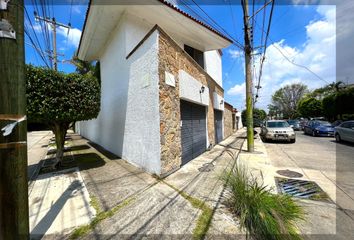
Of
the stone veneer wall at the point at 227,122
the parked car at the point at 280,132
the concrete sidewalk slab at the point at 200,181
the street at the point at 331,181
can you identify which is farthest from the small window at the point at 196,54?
the street at the point at 331,181

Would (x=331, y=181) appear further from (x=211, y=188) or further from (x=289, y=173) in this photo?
(x=211, y=188)

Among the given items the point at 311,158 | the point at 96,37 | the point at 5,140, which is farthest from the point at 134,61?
the point at 311,158

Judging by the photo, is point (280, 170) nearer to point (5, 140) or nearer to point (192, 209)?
point (192, 209)

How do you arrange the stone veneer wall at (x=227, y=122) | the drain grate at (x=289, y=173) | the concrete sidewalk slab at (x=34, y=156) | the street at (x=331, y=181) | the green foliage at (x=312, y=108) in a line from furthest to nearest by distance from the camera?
the green foliage at (x=312, y=108)
the stone veneer wall at (x=227, y=122)
the concrete sidewalk slab at (x=34, y=156)
the drain grate at (x=289, y=173)
the street at (x=331, y=181)

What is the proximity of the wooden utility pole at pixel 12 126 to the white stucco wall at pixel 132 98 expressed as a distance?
333 cm

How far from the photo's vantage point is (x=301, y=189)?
448 cm

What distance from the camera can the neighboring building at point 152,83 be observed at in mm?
5316

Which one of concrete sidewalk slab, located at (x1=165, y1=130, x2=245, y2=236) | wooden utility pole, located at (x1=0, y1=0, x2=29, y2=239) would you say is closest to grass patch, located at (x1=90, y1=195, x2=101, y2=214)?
wooden utility pole, located at (x1=0, y1=0, x2=29, y2=239)

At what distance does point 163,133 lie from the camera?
521cm

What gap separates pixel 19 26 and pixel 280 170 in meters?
7.23

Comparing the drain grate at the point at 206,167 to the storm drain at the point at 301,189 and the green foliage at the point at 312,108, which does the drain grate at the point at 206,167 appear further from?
the green foliage at the point at 312,108

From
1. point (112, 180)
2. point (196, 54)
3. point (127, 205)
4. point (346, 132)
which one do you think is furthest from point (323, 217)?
point (346, 132)

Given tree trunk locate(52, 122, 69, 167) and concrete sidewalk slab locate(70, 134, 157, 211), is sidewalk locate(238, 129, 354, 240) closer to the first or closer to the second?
concrete sidewalk slab locate(70, 134, 157, 211)

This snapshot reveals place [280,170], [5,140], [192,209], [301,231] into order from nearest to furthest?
1. [5,140]
2. [301,231]
3. [192,209]
4. [280,170]
